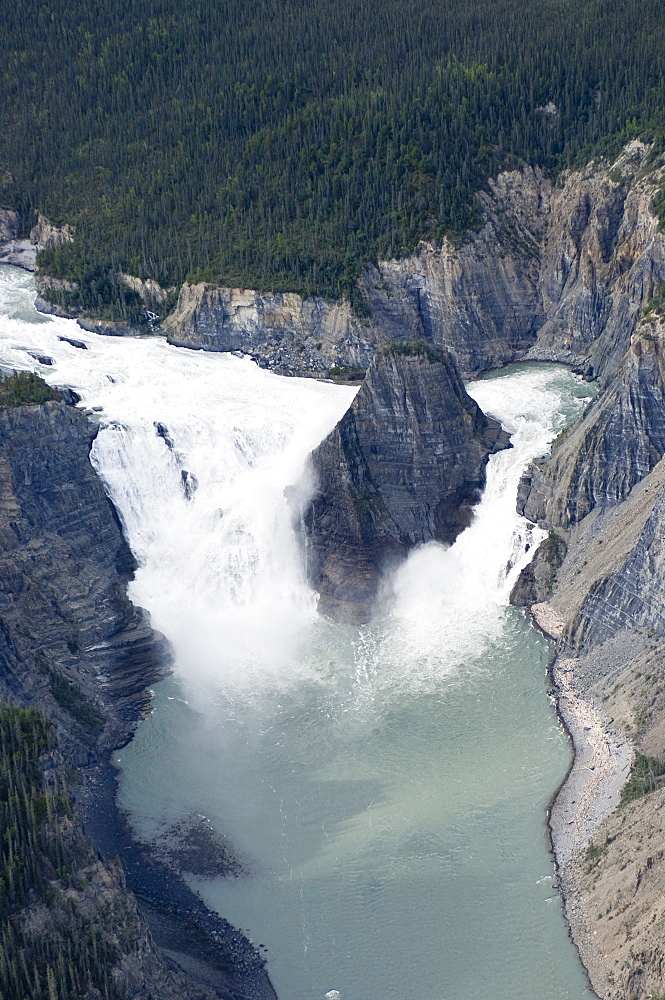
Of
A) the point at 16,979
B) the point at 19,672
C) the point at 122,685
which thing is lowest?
the point at 122,685

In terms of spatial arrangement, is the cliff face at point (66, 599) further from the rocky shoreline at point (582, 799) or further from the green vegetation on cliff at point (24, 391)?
the rocky shoreline at point (582, 799)

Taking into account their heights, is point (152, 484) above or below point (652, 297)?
below

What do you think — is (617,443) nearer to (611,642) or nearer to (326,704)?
(611,642)

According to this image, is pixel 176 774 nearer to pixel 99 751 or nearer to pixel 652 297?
pixel 99 751

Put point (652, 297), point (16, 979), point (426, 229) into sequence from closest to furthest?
1. point (16, 979)
2. point (652, 297)
3. point (426, 229)

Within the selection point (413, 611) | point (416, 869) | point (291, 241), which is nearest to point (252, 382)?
point (291, 241)

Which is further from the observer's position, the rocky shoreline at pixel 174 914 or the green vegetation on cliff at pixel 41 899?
the rocky shoreline at pixel 174 914

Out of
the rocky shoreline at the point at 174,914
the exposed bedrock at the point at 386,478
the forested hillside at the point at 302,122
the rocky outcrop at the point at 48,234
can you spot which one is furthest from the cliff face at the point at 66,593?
the rocky outcrop at the point at 48,234

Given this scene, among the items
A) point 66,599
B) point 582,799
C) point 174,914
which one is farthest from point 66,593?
point 582,799
